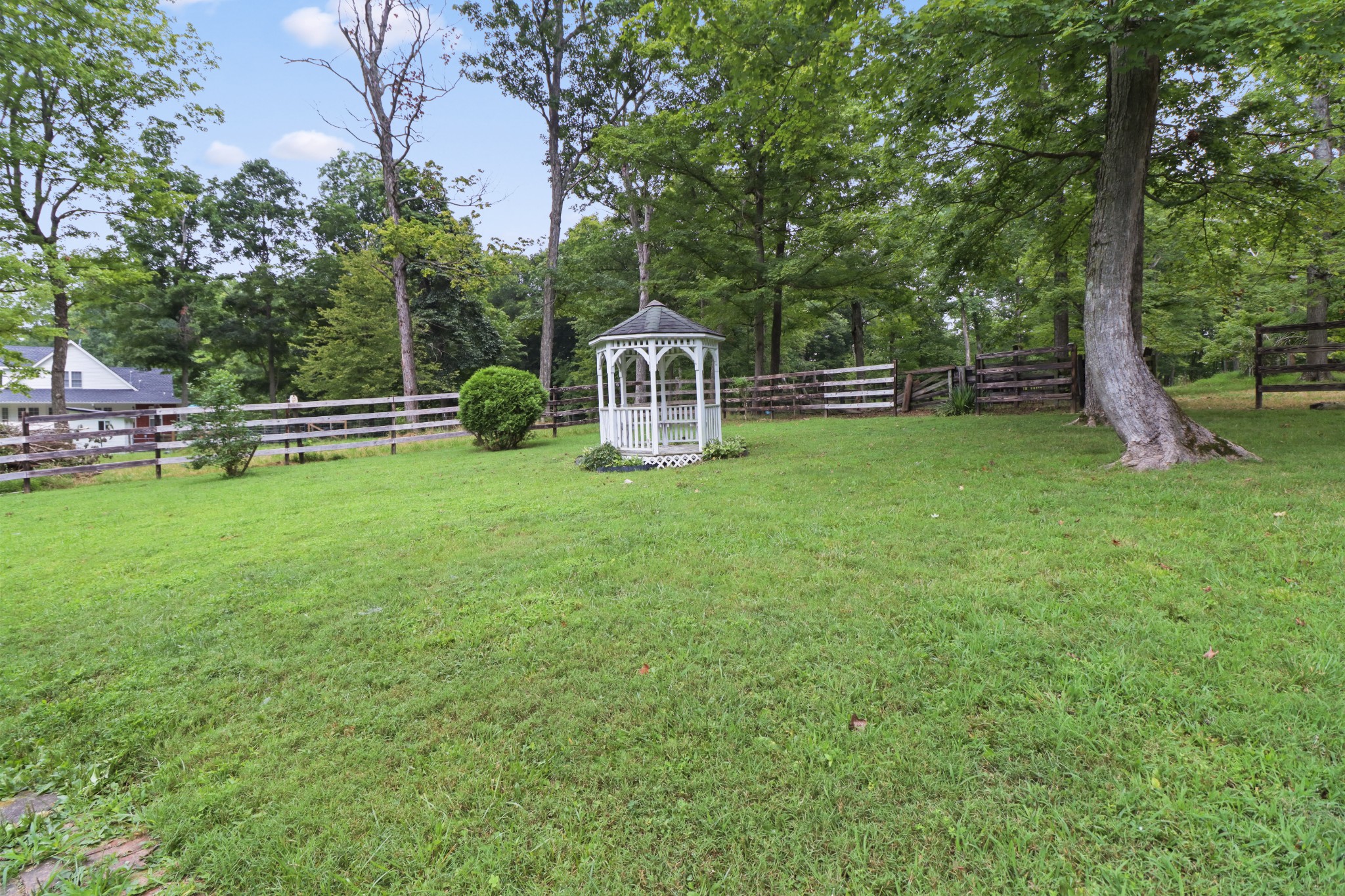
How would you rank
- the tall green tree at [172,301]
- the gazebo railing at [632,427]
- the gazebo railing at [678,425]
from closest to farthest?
the gazebo railing at [632,427] → the gazebo railing at [678,425] → the tall green tree at [172,301]

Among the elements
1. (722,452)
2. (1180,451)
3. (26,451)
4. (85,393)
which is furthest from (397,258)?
(85,393)

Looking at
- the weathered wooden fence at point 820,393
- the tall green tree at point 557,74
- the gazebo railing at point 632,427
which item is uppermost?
the tall green tree at point 557,74

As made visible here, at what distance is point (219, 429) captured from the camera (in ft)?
33.1

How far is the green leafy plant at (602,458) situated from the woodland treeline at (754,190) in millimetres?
4904

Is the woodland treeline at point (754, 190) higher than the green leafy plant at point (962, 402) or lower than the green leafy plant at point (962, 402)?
higher

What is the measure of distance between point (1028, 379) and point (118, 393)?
1870 inches

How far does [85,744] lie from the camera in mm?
2385

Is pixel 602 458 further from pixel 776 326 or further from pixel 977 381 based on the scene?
pixel 776 326

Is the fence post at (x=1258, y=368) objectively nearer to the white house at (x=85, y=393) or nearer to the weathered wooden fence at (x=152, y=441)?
the weathered wooden fence at (x=152, y=441)

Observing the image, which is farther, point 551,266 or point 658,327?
point 551,266

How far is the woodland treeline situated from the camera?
257 inches

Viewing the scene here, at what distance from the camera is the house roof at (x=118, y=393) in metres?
31.0

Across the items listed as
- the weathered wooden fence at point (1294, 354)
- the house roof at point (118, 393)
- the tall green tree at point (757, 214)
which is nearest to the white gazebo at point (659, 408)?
the tall green tree at point (757, 214)

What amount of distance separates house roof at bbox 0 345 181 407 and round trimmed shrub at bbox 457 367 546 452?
27.4 meters
